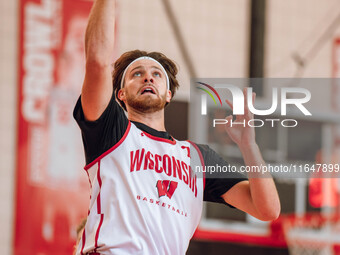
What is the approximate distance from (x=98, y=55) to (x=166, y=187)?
68 cm

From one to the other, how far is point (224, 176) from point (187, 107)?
202 inches

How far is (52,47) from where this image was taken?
27.6ft

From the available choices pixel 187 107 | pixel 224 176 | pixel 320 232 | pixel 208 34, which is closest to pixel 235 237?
pixel 320 232

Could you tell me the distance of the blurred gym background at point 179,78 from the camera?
820cm

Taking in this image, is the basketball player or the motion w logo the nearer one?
the basketball player

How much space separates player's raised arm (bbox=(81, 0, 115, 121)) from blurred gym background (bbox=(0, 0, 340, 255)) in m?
4.89

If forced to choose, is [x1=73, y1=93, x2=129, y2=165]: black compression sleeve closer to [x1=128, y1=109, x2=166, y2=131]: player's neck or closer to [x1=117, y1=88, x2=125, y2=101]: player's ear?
[x1=128, y1=109, x2=166, y2=131]: player's neck

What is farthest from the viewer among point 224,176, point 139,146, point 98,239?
point 224,176

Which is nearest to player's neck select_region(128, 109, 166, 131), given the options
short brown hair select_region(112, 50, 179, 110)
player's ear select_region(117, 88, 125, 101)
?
player's ear select_region(117, 88, 125, 101)

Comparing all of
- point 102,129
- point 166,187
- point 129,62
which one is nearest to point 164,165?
point 166,187

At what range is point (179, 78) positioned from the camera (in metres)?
9.02

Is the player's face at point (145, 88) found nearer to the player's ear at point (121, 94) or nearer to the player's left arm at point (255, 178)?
the player's ear at point (121, 94)

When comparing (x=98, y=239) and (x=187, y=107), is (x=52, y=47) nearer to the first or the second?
(x=187, y=107)

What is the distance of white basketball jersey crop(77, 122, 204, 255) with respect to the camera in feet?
9.11
